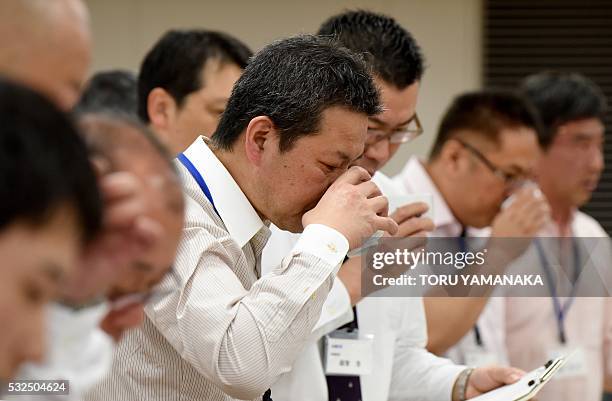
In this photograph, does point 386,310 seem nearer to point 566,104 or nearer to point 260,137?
point 260,137

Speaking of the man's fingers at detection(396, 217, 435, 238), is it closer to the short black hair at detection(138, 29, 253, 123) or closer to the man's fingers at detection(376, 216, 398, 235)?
the man's fingers at detection(376, 216, 398, 235)

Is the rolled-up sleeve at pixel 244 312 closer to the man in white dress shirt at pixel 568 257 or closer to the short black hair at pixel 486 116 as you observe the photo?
the man in white dress shirt at pixel 568 257

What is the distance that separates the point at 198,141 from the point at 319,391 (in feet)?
1.98

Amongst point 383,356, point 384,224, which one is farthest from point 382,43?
point 384,224

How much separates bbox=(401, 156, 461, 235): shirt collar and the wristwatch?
1.16 meters

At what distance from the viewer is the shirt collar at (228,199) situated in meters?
2.05

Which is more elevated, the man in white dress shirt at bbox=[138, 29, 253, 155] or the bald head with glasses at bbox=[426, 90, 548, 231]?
the man in white dress shirt at bbox=[138, 29, 253, 155]

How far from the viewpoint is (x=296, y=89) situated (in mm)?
2059

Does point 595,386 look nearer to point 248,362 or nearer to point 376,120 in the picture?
point 376,120

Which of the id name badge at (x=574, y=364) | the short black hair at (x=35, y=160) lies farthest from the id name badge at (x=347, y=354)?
the id name badge at (x=574, y=364)

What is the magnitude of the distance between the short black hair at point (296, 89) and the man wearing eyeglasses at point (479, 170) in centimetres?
156

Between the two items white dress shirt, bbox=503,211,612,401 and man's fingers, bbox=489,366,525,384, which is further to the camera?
white dress shirt, bbox=503,211,612,401

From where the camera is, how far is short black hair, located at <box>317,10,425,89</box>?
9.05 feet

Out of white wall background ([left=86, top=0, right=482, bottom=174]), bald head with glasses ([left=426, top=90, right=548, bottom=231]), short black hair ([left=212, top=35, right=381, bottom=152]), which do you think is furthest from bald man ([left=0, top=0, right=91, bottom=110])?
white wall background ([left=86, top=0, right=482, bottom=174])
